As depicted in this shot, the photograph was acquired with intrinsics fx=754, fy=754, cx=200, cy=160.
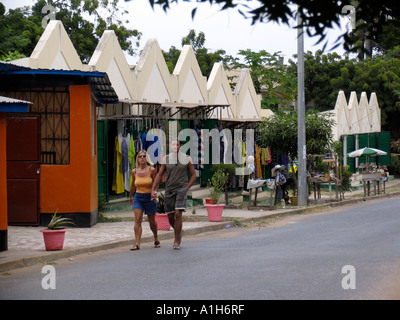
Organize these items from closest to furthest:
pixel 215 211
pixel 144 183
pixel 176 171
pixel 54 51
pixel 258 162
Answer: pixel 176 171
pixel 144 183
pixel 215 211
pixel 54 51
pixel 258 162

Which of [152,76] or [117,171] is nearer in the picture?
[117,171]

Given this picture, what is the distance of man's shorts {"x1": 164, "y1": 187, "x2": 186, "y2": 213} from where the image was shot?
1393cm

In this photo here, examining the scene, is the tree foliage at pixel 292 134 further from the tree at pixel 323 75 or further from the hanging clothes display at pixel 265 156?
the tree at pixel 323 75

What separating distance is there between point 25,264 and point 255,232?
6.75 m

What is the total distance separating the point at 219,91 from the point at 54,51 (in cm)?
984

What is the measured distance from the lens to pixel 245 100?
33938 mm

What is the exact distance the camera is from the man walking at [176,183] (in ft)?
45.6

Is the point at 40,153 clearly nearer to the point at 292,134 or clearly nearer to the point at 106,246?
the point at 106,246

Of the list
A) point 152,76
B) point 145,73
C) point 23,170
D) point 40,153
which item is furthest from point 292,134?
point 23,170

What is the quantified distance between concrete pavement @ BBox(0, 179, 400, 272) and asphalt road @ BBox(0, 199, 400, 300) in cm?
30

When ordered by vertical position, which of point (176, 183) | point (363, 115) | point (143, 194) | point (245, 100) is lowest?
point (143, 194)

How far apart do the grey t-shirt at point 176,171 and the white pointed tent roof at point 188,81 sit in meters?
13.6

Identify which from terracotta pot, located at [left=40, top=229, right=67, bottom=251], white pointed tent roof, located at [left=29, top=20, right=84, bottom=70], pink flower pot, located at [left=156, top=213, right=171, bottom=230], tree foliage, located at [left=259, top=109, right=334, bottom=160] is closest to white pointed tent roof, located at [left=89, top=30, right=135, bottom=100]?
white pointed tent roof, located at [left=29, top=20, right=84, bottom=70]

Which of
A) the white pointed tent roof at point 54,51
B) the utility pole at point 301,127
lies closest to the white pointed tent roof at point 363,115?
the utility pole at point 301,127
